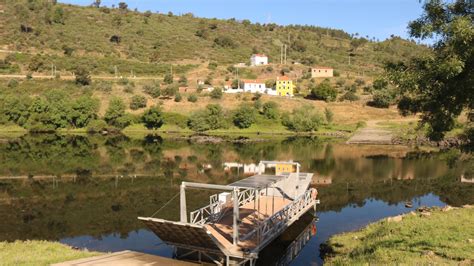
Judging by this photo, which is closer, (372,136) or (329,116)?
(372,136)

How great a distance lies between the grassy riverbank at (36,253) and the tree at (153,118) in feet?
226

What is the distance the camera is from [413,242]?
66.3 feet

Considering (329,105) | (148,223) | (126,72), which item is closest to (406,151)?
(329,105)

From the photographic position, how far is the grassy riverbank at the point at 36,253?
65.3 feet

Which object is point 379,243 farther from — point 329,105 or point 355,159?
point 329,105

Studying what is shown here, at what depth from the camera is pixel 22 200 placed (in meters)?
37.3

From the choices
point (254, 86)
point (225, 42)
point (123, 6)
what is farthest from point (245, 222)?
point (123, 6)

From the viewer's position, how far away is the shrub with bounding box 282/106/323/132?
307 ft

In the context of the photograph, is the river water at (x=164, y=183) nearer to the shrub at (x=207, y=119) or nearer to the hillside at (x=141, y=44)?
the shrub at (x=207, y=119)

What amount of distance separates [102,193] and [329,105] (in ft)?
240

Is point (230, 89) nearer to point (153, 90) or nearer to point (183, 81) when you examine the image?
point (183, 81)

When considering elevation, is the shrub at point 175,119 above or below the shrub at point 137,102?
below

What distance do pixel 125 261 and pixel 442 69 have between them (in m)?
15.5

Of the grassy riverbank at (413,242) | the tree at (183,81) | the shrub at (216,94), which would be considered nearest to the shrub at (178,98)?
the shrub at (216,94)
